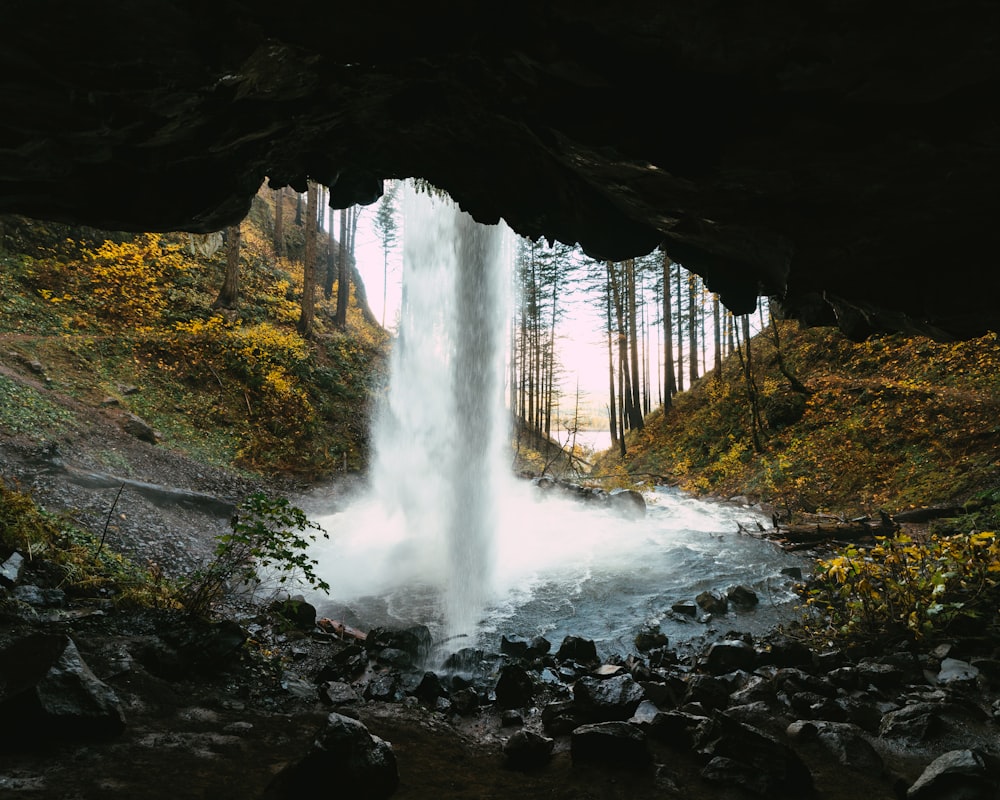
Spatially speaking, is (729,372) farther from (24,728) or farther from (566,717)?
(24,728)

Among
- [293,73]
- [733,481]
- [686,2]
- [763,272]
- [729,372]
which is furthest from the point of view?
[729,372]

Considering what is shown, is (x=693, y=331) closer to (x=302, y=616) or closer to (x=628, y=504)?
(x=628, y=504)

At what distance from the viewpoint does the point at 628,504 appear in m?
15.1

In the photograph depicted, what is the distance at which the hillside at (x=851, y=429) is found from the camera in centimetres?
1120

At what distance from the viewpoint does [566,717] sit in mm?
3990

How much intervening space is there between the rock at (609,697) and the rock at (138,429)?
11917 millimetres

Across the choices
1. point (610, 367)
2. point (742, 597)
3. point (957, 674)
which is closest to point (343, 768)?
point (957, 674)

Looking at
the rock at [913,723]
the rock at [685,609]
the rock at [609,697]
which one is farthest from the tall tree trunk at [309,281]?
the rock at [913,723]

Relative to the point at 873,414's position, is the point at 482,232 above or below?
above

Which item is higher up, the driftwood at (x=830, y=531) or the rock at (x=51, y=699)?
the rock at (x=51, y=699)

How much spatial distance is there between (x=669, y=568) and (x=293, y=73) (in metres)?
9.50

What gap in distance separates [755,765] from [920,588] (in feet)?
10.3

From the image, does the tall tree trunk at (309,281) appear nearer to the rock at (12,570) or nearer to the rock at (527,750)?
the rock at (12,570)

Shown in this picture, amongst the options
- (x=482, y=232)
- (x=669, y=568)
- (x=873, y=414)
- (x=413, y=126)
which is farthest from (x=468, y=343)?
(x=873, y=414)
